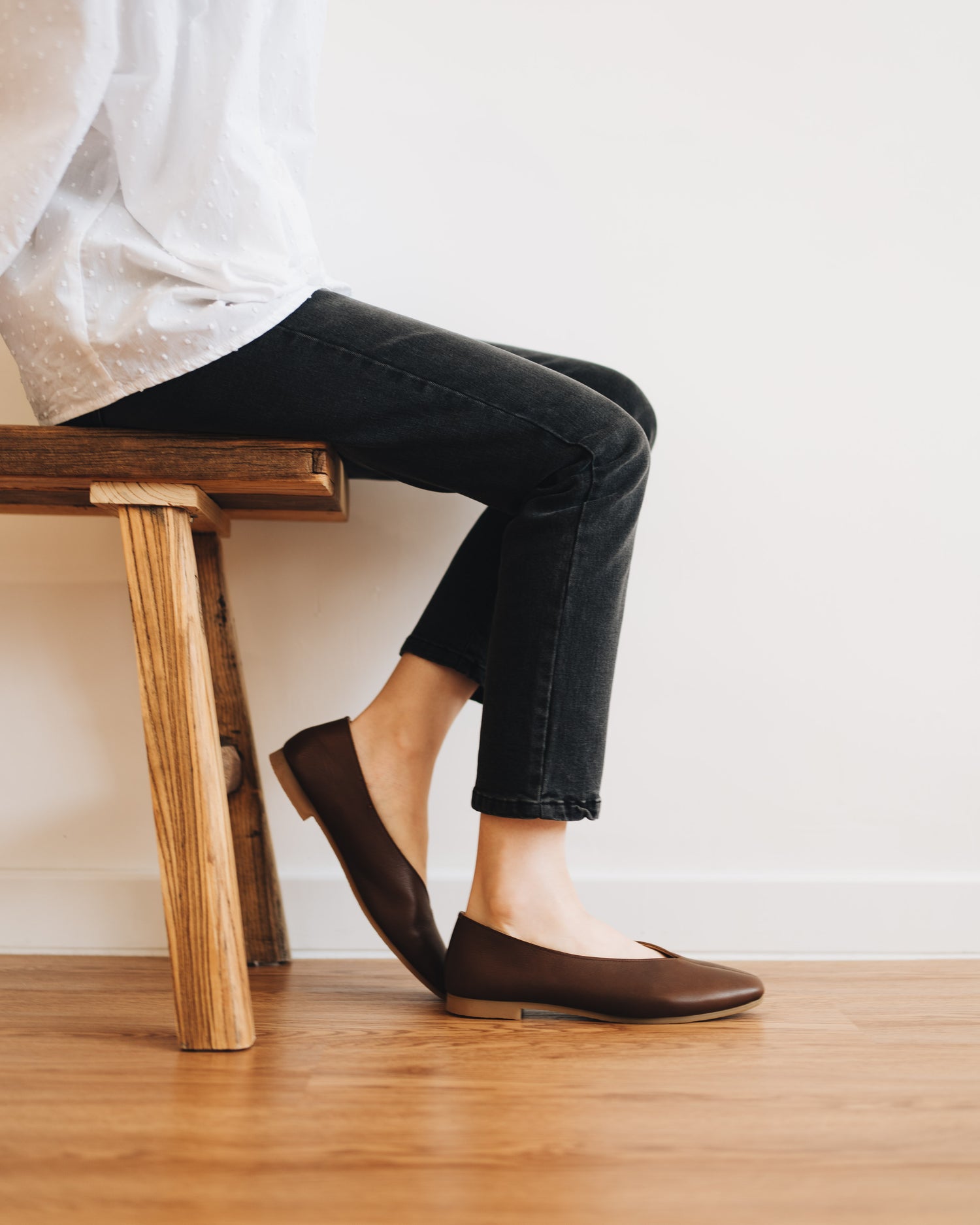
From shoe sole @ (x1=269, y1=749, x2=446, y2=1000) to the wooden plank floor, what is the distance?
1.2 inches

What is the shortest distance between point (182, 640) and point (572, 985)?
0.40 m

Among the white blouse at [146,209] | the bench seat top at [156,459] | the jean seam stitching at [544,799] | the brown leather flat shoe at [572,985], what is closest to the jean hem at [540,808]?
the jean seam stitching at [544,799]

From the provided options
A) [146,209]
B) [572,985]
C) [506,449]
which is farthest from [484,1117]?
[146,209]

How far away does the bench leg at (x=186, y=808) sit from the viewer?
2.08 ft

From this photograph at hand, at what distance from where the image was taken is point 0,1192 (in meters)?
0.43

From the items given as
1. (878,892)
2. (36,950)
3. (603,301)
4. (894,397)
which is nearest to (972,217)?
(894,397)

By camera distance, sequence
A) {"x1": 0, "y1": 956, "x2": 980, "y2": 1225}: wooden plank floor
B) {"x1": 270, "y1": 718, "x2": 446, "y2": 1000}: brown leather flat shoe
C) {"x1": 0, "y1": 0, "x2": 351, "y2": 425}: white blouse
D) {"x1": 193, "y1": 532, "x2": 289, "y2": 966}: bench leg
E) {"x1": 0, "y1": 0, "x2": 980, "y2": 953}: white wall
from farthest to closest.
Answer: {"x1": 0, "y1": 0, "x2": 980, "y2": 953}: white wall, {"x1": 193, "y1": 532, "x2": 289, "y2": 966}: bench leg, {"x1": 270, "y1": 718, "x2": 446, "y2": 1000}: brown leather flat shoe, {"x1": 0, "y1": 0, "x2": 351, "y2": 425}: white blouse, {"x1": 0, "y1": 956, "x2": 980, "y2": 1225}: wooden plank floor

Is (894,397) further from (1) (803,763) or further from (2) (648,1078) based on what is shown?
(2) (648,1078)

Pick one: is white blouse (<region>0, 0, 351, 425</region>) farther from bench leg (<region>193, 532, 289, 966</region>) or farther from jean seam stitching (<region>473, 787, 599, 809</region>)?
jean seam stitching (<region>473, 787, 599, 809</region>)

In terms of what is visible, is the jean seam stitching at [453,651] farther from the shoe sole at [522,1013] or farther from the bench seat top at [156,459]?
the shoe sole at [522,1013]

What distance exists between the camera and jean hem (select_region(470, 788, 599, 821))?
0.67 m

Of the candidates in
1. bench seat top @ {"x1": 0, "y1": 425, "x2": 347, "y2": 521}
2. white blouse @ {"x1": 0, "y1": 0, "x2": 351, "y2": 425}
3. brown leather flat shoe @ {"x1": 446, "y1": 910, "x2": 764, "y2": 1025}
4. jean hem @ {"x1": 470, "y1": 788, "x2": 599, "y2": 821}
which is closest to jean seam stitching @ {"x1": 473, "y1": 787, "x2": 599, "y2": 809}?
jean hem @ {"x1": 470, "y1": 788, "x2": 599, "y2": 821}

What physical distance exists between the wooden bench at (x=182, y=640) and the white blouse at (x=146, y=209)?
0.05 meters

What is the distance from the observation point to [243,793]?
92 cm
